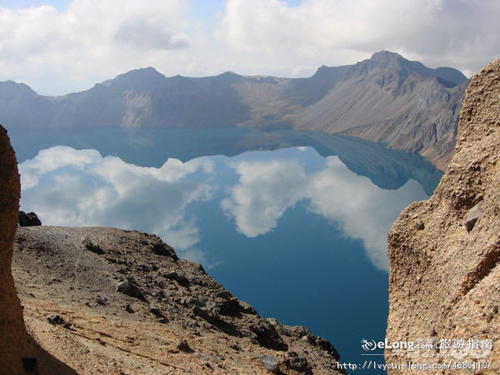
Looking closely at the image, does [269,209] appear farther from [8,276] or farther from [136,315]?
[8,276]

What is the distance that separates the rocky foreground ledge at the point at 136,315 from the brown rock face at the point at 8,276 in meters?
1.66

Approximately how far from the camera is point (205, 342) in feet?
52.7

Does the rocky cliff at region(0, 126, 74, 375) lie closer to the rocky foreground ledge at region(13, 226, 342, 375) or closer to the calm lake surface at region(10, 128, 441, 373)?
A: the rocky foreground ledge at region(13, 226, 342, 375)

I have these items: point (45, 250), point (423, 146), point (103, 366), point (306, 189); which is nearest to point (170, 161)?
point (306, 189)

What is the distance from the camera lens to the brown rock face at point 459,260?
6801mm

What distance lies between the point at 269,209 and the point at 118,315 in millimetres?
60153

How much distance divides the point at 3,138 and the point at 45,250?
1305 cm

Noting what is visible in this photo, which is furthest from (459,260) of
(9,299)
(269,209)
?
(269,209)

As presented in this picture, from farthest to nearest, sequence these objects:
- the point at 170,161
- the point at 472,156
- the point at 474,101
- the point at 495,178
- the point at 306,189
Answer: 1. the point at 170,161
2. the point at 306,189
3. the point at 474,101
4. the point at 472,156
5. the point at 495,178

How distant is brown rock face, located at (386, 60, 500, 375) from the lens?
6801 millimetres

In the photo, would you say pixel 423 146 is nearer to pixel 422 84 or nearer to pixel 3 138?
pixel 422 84

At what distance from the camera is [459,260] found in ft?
26.6

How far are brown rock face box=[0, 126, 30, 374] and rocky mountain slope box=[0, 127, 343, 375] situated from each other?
0.02 m

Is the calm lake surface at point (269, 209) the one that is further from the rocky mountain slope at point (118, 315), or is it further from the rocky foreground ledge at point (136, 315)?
the rocky mountain slope at point (118, 315)
